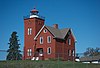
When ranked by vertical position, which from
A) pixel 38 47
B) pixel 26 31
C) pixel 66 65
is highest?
pixel 26 31

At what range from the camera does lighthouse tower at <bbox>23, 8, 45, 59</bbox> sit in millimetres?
52719

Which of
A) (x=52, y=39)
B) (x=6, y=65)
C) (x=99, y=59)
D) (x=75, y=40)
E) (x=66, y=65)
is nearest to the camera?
(x=6, y=65)

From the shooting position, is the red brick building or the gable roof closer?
the red brick building

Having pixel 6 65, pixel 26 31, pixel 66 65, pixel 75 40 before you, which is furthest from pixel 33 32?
pixel 6 65

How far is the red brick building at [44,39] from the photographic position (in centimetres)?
5062

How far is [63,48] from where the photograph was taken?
172ft

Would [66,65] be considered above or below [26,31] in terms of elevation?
below

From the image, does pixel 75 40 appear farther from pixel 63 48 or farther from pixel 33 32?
pixel 33 32

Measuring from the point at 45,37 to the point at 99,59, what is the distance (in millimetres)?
16663

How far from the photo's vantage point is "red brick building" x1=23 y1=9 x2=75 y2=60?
1993 inches

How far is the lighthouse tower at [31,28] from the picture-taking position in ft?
173

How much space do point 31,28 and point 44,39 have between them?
383 centimetres

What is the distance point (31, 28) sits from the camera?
53.2m

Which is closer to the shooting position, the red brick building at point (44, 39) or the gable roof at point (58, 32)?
the red brick building at point (44, 39)
